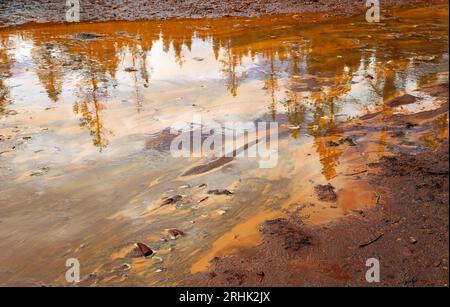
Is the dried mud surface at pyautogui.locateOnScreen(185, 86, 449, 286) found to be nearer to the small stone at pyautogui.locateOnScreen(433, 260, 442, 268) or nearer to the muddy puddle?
the small stone at pyautogui.locateOnScreen(433, 260, 442, 268)

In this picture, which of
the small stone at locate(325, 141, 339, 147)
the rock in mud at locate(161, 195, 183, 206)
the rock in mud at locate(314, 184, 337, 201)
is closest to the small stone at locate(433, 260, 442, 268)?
the rock in mud at locate(314, 184, 337, 201)

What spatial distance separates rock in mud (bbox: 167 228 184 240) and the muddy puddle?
44 millimetres

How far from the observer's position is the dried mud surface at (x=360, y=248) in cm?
340

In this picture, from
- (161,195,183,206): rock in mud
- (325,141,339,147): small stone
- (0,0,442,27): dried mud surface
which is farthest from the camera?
(0,0,442,27): dried mud surface

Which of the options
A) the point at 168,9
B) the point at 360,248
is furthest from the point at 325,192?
the point at 168,9

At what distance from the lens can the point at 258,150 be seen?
568 centimetres

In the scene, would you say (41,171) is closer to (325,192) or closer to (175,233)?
(175,233)

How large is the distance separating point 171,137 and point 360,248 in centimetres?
329

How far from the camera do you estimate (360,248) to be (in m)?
3.69

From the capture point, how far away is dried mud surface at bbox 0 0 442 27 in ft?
48.8

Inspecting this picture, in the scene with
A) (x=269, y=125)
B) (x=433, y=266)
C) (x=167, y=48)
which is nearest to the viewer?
(x=433, y=266)
